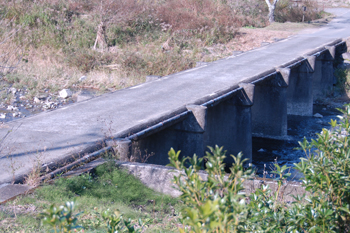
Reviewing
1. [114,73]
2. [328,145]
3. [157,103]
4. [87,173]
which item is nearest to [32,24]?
[114,73]

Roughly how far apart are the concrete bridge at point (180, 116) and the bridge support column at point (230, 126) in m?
0.03

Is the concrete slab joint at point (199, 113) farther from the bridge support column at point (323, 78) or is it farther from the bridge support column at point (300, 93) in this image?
the bridge support column at point (323, 78)

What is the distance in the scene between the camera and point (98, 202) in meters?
4.16

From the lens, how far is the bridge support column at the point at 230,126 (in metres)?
9.85

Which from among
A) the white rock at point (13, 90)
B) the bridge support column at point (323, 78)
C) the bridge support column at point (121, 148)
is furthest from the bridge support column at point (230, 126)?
the bridge support column at point (323, 78)

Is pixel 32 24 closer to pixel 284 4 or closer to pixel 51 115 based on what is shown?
pixel 51 115

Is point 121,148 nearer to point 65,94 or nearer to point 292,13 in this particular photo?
point 65,94

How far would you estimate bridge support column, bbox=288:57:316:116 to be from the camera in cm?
1452

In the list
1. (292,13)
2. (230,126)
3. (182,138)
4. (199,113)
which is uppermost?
(292,13)

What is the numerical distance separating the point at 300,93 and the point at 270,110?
2957 millimetres

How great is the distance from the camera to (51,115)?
22.4ft

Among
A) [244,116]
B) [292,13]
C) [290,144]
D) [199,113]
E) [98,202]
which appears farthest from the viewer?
[292,13]

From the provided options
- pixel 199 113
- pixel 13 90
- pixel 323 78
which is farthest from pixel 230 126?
pixel 323 78

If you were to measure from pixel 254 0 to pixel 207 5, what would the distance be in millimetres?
5762
